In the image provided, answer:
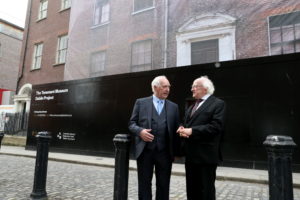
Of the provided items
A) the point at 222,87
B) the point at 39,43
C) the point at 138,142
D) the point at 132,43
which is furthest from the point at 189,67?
the point at 39,43

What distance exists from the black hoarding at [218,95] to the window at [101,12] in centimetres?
551

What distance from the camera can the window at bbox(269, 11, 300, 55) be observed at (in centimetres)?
836

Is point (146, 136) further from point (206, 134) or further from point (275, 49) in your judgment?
point (275, 49)

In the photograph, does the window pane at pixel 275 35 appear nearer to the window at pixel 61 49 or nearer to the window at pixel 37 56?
the window at pixel 61 49

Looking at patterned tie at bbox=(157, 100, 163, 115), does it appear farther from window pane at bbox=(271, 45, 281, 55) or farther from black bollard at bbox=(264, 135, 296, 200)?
window pane at bbox=(271, 45, 281, 55)

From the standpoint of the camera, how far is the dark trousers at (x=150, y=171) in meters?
2.65

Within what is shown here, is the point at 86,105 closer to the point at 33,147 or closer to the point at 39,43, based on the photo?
Result: the point at 33,147

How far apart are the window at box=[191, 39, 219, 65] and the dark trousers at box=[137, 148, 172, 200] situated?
26.5 feet

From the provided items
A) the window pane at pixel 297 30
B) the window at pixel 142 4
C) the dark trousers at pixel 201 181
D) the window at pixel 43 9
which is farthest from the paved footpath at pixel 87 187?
the window at pixel 43 9

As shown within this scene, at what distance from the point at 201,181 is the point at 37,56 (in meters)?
18.2

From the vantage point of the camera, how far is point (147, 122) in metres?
2.71

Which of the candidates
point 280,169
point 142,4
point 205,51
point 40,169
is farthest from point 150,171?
point 142,4

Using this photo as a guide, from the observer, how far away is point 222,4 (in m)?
9.98

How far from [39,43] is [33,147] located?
10.2 metres
